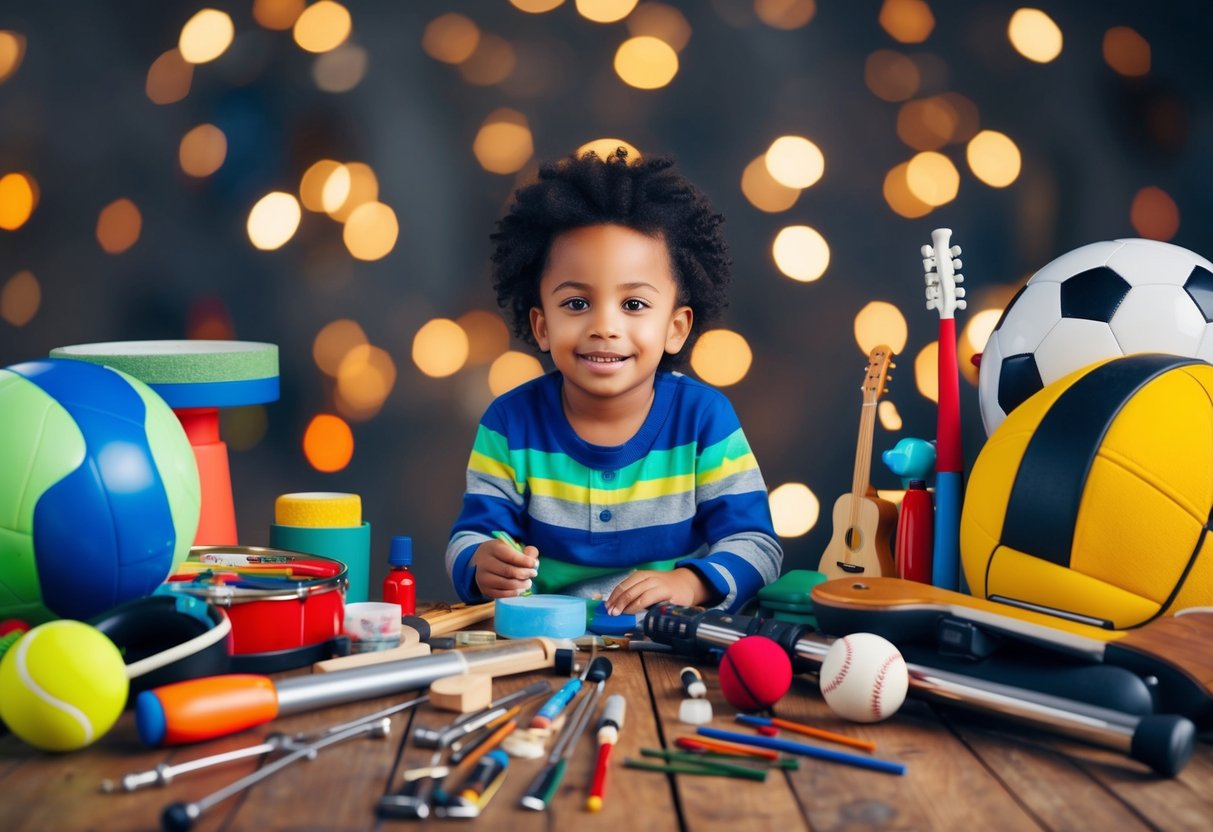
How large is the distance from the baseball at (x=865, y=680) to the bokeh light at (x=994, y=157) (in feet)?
4.67

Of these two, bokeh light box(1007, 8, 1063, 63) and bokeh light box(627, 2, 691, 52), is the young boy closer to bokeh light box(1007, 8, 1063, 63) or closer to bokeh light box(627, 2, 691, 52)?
bokeh light box(627, 2, 691, 52)

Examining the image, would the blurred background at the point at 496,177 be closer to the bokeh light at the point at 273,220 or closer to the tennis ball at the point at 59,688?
the bokeh light at the point at 273,220

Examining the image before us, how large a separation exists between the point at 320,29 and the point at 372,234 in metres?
0.38

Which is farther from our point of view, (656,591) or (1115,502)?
(656,591)

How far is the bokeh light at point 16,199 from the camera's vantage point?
6.88ft

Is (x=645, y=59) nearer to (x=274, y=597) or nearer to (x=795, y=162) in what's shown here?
(x=795, y=162)

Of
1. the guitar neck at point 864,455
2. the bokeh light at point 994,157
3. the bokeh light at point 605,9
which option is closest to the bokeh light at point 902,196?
the bokeh light at point 994,157

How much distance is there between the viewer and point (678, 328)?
1.67 meters

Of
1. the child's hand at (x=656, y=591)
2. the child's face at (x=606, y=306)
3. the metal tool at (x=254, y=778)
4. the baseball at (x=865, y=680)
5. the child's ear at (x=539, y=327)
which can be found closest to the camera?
the metal tool at (x=254, y=778)

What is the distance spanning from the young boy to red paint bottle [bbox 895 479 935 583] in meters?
0.17

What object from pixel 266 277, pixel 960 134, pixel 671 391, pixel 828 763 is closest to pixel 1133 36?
pixel 960 134

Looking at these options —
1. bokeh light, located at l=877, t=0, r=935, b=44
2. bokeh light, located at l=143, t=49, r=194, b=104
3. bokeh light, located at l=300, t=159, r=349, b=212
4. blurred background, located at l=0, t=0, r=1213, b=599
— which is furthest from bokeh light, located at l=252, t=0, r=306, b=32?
bokeh light, located at l=877, t=0, r=935, b=44

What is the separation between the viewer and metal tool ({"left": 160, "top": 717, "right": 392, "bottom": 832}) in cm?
70

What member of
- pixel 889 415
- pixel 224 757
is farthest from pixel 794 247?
pixel 224 757
